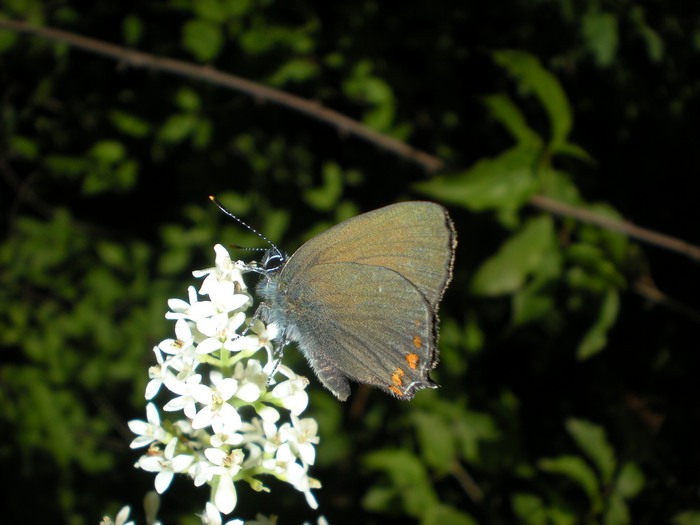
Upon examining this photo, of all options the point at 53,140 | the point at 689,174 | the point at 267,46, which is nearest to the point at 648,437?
the point at 689,174

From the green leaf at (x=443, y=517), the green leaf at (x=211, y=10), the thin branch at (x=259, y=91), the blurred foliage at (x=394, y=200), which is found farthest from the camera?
the green leaf at (x=211, y=10)

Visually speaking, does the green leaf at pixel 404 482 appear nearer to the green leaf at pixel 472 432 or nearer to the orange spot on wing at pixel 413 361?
the green leaf at pixel 472 432

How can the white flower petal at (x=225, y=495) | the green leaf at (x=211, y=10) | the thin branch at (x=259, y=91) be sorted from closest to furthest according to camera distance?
the white flower petal at (x=225, y=495)
the thin branch at (x=259, y=91)
the green leaf at (x=211, y=10)

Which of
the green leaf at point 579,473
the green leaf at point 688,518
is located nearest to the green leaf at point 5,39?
the green leaf at point 579,473

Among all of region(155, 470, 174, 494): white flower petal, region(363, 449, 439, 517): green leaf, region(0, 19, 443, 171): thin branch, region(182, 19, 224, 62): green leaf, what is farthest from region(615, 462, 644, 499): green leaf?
region(182, 19, 224, 62): green leaf

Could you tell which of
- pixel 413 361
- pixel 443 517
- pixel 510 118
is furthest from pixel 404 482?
pixel 510 118

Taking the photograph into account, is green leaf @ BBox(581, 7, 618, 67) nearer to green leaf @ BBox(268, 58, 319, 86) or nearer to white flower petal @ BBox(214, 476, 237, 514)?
green leaf @ BBox(268, 58, 319, 86)
